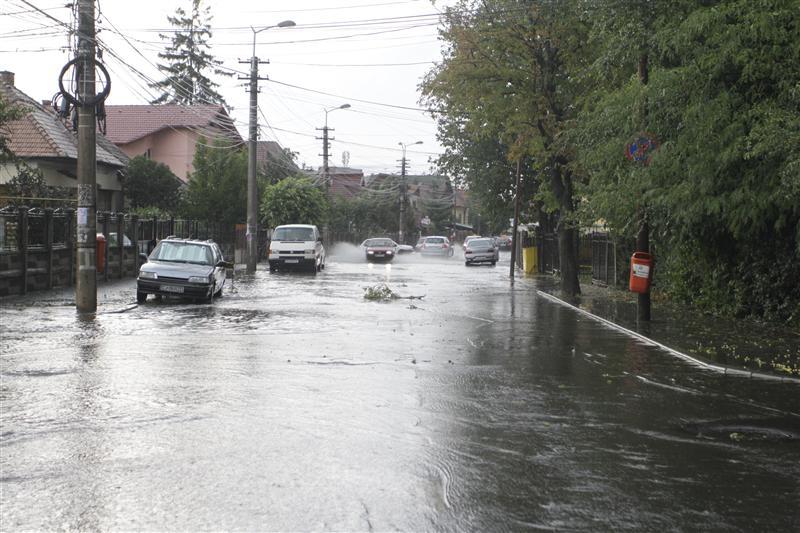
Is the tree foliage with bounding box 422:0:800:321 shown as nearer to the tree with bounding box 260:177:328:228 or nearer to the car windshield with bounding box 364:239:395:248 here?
the tree with bounding box 260:177:328:228

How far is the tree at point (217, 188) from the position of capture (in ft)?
154

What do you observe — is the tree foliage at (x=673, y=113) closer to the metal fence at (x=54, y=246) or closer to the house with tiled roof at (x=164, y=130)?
the metal fence at (x=54, y=246)

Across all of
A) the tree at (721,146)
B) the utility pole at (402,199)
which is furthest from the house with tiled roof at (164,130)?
the tree at (721,146)

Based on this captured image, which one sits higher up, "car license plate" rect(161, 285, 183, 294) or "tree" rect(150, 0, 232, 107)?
"tree" rect(150, 0, 232, 107)

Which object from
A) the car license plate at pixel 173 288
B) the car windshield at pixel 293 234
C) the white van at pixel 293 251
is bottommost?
the car license plate at pixel 173 288

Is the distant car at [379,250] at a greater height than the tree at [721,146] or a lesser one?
lesser

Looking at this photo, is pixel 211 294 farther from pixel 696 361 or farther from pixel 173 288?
pixel 696 361

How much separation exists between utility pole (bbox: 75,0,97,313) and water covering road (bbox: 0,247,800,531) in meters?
2.90

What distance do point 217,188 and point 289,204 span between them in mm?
6349

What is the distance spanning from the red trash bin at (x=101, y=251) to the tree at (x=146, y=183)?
17.8 metres

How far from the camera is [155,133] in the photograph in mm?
61062

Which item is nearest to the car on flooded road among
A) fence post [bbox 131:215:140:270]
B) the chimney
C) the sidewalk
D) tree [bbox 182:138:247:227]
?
tree [bbox 182:138:247:227]

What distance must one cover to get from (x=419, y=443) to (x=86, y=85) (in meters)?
13.5

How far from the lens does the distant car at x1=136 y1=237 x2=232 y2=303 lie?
21156mm
